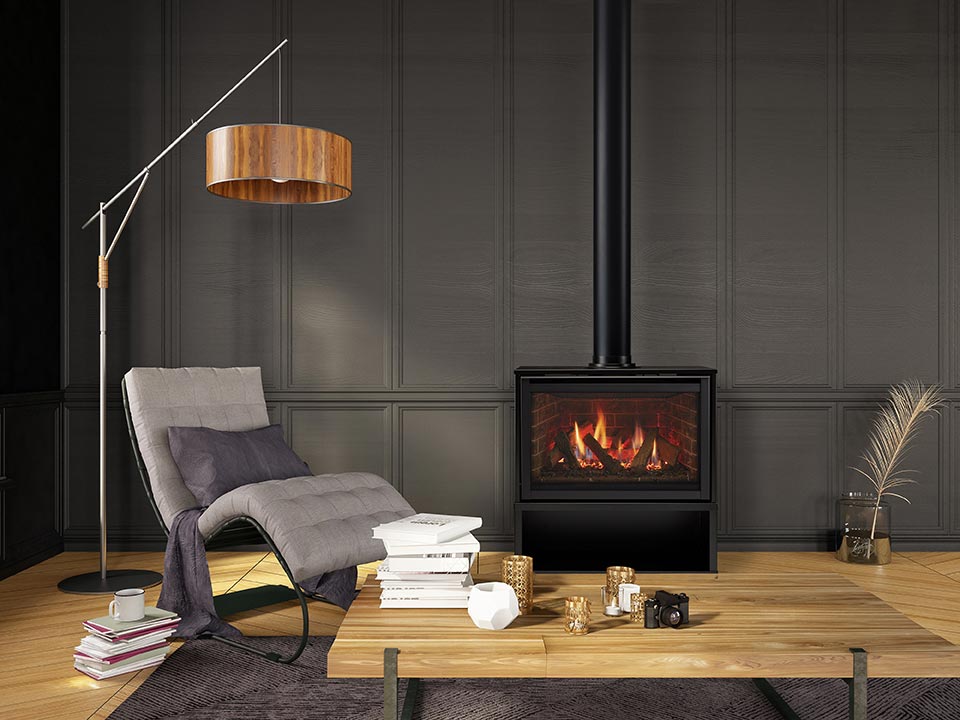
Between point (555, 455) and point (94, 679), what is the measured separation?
201 cm

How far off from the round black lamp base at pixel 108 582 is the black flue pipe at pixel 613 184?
2.26 metres

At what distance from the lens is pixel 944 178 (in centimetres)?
433

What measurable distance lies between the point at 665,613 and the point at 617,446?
1.78m

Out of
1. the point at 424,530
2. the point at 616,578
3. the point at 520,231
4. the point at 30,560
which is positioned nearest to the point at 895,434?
the point at 520,231

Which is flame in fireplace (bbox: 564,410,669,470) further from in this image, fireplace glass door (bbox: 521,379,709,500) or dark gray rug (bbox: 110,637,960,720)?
dark gray rug (bbox: 110,637,960,720)

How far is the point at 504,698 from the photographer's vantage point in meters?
2.39

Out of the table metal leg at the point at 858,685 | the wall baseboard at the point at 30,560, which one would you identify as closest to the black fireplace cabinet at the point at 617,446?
the table metal leg at the point at 858,685

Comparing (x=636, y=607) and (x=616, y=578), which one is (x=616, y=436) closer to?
Result: (x=616, y=578)

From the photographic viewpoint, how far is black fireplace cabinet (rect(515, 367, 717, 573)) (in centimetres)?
366

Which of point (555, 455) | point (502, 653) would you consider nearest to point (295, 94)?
point (555, 455)

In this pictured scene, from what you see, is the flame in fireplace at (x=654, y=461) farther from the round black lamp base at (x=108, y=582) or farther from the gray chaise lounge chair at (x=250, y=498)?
the round black lamp base at (x=108, y=582)

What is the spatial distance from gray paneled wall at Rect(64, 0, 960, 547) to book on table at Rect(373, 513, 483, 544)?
2.04 metres

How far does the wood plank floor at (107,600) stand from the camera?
2418mm

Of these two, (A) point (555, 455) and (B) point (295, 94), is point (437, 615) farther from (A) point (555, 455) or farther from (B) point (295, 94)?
(B) point (295, 94)
